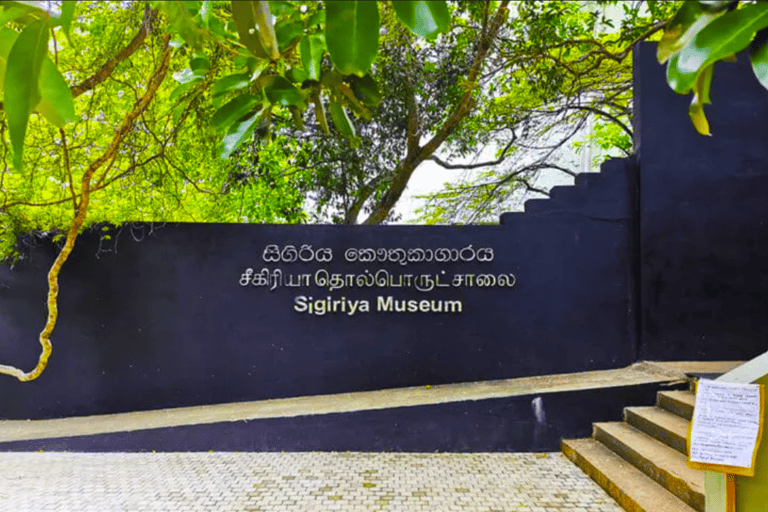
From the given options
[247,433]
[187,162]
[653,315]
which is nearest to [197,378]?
[247,433]

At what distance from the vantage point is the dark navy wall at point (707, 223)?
6992mm

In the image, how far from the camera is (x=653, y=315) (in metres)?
7.02

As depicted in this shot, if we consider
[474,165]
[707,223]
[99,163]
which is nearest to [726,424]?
[707,223]

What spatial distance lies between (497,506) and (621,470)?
112 cm

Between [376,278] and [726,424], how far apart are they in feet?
14.7

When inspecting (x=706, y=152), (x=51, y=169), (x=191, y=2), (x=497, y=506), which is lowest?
(x=497, y=506)

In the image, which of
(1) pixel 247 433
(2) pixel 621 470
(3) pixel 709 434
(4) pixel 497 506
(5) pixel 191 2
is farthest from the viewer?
(1) pixel 247 433

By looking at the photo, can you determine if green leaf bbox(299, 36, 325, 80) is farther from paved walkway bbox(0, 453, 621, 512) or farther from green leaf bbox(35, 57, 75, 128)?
paved walkway bbox(0, 453, 621, 512)

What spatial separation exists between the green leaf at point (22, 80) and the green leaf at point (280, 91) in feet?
1.71

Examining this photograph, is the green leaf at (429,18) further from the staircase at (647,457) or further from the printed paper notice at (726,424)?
the staircase at (647,457)

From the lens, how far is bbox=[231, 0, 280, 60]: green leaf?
1076mm

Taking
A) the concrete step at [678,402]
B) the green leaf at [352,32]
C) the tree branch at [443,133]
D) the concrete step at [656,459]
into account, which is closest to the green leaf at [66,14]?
the green leaf at [352,32]

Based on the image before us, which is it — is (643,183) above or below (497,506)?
above

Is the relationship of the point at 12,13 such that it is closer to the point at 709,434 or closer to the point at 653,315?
the point at 709,434
